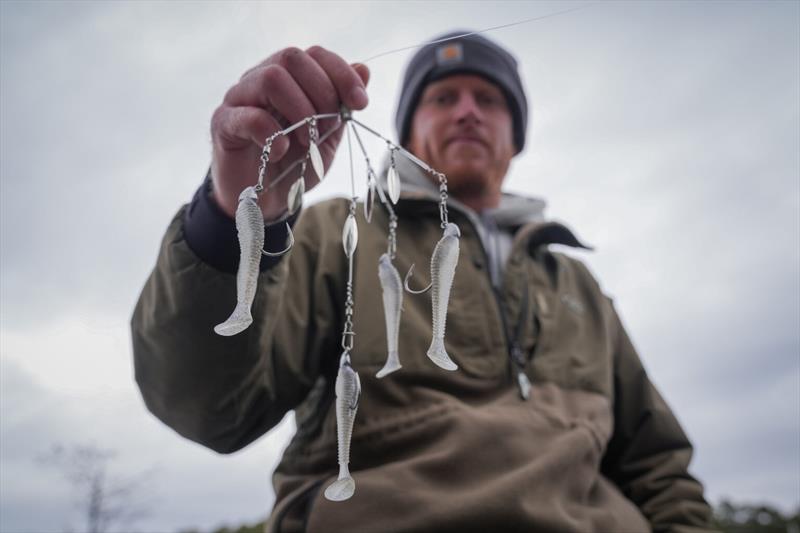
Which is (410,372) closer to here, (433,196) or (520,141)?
(433,196)

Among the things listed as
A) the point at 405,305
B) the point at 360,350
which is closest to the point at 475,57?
the point at 405,305

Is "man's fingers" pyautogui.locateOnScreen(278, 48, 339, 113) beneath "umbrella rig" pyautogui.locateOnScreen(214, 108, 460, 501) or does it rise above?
above

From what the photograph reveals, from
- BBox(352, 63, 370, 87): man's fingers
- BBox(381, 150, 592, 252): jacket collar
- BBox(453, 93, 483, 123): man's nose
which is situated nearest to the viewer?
BBox(352, 63, 370, 87): man's fingers

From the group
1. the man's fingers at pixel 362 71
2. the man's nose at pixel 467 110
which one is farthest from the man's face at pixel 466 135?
the man's fingers at pixel 362 71

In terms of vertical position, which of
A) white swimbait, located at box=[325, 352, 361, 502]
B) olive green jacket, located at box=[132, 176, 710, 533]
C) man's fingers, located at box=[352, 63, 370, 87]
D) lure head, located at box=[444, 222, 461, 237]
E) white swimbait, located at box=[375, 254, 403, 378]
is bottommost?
olive green jacket, located at box=[132, 176, 710, 533]

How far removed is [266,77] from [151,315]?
83 centimetres

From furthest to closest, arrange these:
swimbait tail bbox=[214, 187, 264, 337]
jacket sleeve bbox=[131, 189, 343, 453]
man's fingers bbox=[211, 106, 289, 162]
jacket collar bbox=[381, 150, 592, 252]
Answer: jacket collar bbox=[381, 150, 592, 252], jacket sleeve bbox=[131, 189, 343, 453], man's fingers bbox=[211, 106, 289, 162], swimbait tail bbox=[214, 187, 264, 337]

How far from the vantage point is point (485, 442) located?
2059 mm

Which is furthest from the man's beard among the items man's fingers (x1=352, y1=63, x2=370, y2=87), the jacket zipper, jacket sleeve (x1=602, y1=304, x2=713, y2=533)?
man's fingers (x1=352, y1=63, x2=370, y2=87)

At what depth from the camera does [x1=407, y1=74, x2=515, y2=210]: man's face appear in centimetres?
293

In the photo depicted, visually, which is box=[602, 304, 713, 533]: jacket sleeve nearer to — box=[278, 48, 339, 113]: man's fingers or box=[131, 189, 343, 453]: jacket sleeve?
box=[131, 189, 343, 453]: jacket sleeve

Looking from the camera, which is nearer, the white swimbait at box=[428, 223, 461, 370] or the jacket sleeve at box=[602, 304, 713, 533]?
the white swimbait at box=[428, 223, 461, 370]

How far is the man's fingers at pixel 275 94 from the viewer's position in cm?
148

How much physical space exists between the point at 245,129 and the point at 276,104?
4.2 inches
